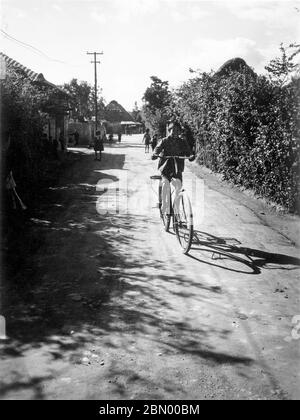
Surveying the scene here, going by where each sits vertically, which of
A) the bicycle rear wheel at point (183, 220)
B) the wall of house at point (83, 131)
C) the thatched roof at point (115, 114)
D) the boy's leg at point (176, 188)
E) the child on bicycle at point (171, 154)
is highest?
the thatched roof at point (115, 114)

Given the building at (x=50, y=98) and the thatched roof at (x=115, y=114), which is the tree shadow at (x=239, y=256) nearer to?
the building at (x=50, y=98)

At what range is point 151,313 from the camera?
15.1 ft

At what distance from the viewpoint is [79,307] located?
477cm

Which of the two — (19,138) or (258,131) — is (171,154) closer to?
(258,131)

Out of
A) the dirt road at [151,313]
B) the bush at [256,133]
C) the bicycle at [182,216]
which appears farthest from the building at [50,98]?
the dirt road at [151,313]

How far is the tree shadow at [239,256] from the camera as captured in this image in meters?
6.16

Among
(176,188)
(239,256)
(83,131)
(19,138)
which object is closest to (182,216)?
(176,188)

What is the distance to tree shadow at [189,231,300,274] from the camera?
6.16 metres

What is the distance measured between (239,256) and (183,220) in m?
1.20

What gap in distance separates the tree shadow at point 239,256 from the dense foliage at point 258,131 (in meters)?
2.76

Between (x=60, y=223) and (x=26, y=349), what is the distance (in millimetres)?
4908

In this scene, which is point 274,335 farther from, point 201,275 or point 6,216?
point 6,216

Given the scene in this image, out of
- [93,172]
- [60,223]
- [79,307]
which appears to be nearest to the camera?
[79,307]

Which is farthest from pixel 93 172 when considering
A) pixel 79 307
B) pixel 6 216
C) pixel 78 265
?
pixel 79 307
